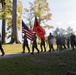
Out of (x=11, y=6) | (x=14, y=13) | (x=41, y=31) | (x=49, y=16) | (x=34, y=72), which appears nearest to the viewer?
(x=34, y=72)

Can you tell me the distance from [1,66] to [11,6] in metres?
32.0

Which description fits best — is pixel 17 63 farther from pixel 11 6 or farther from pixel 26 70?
pixel 11 6

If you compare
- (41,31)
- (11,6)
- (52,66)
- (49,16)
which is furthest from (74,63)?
(49,16)

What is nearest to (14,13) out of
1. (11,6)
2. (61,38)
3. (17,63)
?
(11,6)

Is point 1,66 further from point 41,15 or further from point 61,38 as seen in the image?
point 41,15

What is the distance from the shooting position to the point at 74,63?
55.6 feet

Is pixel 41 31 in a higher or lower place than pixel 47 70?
higher

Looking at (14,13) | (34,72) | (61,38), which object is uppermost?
(14,13)

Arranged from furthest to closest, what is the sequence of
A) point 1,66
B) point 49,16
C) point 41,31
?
point 49,16, point 41,31, point 1,66

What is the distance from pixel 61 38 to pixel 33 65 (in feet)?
46.1

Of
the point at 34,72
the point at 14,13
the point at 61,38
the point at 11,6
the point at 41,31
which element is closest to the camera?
the point at 34,72

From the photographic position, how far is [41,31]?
28.5m

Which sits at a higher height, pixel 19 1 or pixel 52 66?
pixel 19 1

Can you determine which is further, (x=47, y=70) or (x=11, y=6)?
(x=11, y=6)
